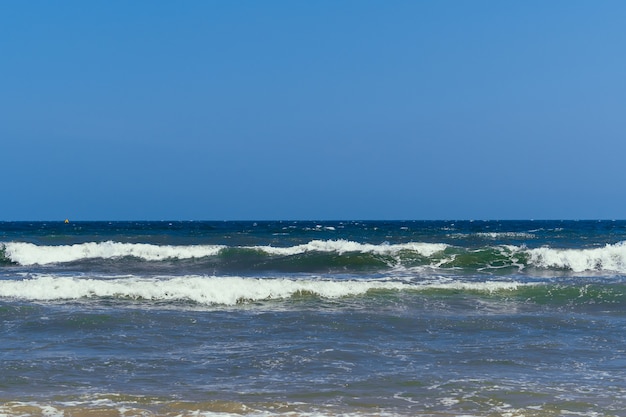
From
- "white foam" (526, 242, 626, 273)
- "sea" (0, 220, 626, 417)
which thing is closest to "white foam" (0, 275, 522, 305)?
"sea" (0, 220, 626, 417)

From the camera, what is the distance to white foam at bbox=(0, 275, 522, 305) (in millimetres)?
15719

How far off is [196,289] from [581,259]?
16.1 meters

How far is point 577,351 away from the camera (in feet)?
33.4

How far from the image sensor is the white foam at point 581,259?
26.0 meters

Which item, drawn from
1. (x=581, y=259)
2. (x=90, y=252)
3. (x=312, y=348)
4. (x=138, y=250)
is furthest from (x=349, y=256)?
(x=312, y=348)

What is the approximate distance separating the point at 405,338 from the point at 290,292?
18.7ft

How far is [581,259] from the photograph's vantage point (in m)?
26.6

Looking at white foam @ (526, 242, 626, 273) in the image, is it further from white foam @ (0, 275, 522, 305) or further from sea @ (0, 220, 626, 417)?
white foam @ (0, 275, 522, 305)

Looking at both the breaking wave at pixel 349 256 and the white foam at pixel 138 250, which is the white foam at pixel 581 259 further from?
the white foam at pixel 138 250

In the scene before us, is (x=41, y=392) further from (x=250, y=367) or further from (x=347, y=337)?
(x=347, y=337)

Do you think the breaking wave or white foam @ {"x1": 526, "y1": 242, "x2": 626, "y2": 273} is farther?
white foam @ {"x1": 526, "y1": 242, "x2": 626, "y2": 273}

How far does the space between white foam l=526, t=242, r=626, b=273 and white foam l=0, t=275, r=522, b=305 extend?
953 centimetres

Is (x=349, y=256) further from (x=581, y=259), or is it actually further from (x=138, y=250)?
(x=138, y=250)

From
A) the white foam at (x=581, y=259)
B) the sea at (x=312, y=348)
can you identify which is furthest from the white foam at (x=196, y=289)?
the white foam at (x=581, y=259)
